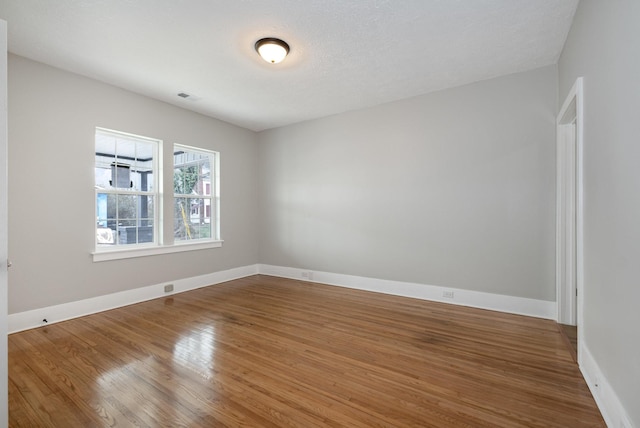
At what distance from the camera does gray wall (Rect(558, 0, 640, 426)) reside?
1462mm

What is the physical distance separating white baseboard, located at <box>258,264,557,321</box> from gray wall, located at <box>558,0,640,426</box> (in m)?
1.35

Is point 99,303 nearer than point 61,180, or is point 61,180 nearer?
point 61,180

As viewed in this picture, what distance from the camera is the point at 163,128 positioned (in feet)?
14.7

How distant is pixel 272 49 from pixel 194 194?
9.97 feet

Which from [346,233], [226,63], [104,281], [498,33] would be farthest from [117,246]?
[498,33]

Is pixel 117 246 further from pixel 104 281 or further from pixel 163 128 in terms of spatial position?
pixel 163 128

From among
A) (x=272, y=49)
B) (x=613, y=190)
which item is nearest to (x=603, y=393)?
(x=613, y=190)

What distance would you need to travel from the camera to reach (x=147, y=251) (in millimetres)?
4254

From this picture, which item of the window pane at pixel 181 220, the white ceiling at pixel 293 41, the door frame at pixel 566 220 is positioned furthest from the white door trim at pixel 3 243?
the door frame at pixel 566 220

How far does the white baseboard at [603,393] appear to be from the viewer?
1559 mm

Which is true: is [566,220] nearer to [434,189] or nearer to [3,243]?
[434,189]

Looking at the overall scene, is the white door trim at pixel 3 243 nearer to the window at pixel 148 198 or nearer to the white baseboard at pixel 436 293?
the window at pixel 148 198

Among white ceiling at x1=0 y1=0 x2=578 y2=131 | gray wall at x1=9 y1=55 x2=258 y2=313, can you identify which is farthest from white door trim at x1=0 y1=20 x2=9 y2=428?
gray wall at x1=9 y1=55 x2=258 y2=313

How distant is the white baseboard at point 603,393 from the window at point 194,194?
5.01 metres
